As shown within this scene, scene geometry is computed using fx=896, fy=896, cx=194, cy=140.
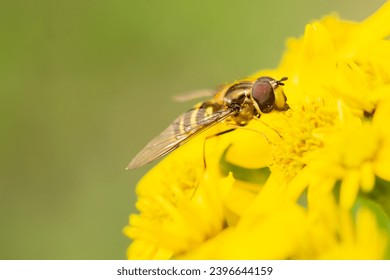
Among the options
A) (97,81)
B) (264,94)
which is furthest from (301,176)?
(97,81)

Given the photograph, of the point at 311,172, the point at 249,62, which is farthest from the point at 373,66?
the point at 249,62

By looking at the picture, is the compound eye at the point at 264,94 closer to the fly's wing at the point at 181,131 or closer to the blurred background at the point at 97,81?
the fly's wing at the point at 181,131

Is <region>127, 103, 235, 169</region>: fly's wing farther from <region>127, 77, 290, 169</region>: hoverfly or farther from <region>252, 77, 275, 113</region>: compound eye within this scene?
<region>252, 77, 275, 113</region>: compound eye

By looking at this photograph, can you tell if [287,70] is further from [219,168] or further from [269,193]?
[269,193]

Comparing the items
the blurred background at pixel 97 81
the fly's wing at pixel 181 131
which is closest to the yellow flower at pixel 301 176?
the fly's wing at pixel 181 131

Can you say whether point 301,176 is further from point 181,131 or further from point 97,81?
point 97,81

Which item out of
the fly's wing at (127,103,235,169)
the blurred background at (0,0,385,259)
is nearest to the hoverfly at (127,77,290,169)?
the fly's wing at (127,103,235,169)
